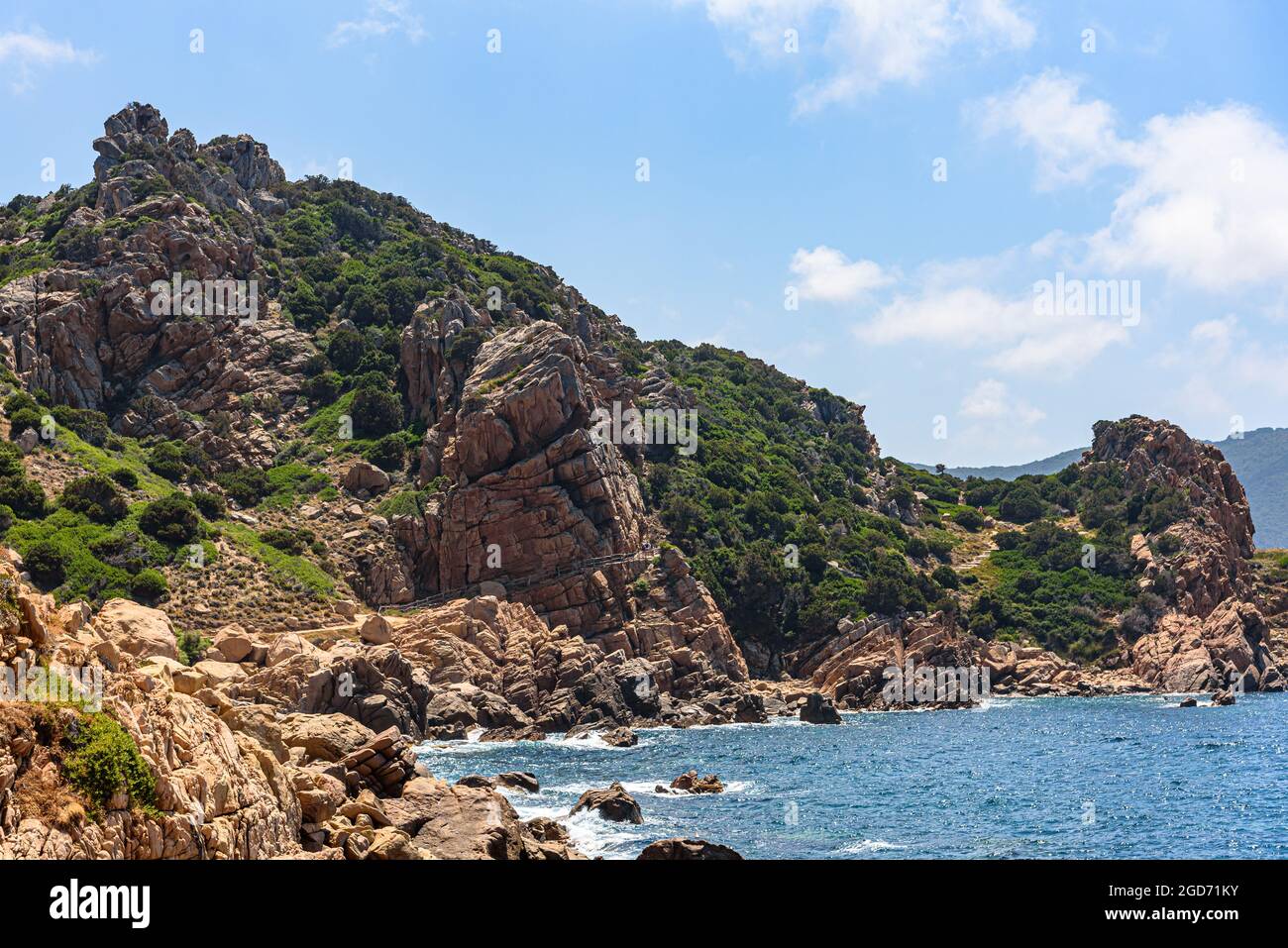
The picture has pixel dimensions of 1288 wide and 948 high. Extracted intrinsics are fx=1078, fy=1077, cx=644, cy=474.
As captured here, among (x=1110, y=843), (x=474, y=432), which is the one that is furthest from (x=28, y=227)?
(x=1110, y=843)

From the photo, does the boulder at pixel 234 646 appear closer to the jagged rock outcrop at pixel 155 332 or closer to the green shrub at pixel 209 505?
the green shrub at pixel 209 505

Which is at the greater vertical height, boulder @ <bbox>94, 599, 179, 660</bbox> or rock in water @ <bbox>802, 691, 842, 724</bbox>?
boulder @ <bbox>94, 599, 179, 660</bbox>

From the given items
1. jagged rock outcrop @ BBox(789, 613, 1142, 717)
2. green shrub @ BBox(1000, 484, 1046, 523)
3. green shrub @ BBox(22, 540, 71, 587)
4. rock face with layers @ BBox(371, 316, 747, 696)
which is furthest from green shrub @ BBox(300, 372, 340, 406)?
green shrub @ BBox(1000, 484, 1046, 523)

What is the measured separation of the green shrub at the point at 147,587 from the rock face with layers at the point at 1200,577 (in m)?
80.8

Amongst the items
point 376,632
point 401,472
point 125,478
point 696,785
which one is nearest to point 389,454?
point 401,472

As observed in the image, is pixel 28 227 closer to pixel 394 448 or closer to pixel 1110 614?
pixel 394 448

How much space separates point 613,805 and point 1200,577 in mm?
81847

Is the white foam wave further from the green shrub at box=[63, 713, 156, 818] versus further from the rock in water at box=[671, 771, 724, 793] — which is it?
the green shrub at box=[63, 713, 156, 818]

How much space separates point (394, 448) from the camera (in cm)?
9156

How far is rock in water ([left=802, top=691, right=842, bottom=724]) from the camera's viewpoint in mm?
74125

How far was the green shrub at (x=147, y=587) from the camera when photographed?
6575 cm

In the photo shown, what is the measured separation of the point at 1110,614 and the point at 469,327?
65353 millimetres

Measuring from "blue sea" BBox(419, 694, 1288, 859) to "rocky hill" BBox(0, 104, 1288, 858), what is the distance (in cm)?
606

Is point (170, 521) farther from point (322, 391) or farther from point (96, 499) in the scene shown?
point (322, 391)
